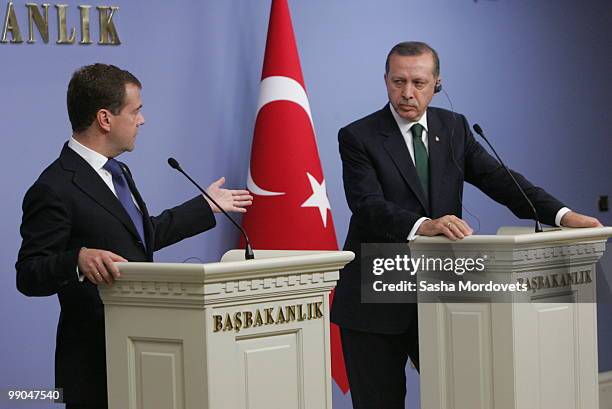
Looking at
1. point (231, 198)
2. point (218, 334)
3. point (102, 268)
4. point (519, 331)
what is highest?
point (231, 198)

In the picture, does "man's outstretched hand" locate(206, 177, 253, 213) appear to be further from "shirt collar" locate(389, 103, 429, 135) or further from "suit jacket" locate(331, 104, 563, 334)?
"shirt collar" locate(389, 103, 429, 135)

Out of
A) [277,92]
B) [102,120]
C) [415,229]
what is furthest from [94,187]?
[277,92]

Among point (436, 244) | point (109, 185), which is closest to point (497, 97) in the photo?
point (436, 244)

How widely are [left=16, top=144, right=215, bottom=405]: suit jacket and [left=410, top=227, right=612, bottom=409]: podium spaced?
3.29 feet

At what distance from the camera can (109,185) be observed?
113 inches

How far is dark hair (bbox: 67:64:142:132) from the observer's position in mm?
2871

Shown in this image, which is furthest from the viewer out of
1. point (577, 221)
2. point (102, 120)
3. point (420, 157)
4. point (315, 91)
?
point (315, 91)

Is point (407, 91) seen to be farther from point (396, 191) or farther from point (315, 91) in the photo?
point (315, 91)

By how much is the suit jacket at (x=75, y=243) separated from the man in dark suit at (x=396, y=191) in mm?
955

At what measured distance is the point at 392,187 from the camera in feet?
11.5

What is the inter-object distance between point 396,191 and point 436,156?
189mm

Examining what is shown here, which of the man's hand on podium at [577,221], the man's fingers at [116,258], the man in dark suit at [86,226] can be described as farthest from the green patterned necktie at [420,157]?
the man's fingers at [116,258]

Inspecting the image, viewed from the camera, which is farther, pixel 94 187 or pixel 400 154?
pixel 400 154

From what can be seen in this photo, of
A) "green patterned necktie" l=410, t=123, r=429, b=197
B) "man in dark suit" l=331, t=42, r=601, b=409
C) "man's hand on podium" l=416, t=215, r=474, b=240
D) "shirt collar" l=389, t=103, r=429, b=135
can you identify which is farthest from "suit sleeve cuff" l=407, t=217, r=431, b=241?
"shirt collar" l=389, t=103, r=429, b=135
